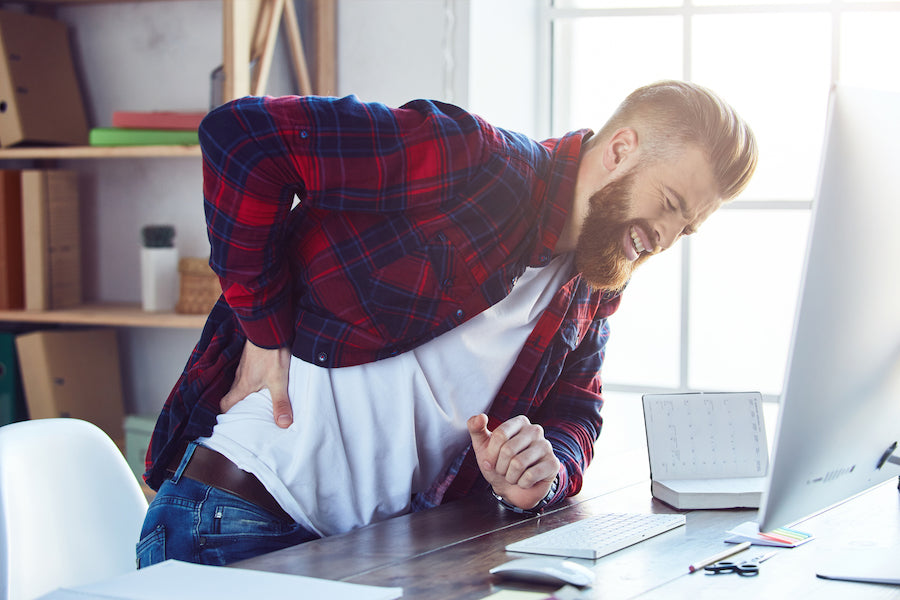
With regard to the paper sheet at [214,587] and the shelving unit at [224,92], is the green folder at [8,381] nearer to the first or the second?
the shelving unit at [224,92]

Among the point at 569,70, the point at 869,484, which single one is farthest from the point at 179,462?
the point at 569,70

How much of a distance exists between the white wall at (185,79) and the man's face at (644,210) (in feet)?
3.16

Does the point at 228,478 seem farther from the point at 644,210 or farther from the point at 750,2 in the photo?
the point at 750,2

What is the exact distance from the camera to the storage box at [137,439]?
8.05ft

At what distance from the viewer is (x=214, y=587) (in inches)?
36.5

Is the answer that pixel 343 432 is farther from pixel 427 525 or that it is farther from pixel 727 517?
pixel 727 517

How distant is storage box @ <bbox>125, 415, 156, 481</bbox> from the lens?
2.45m

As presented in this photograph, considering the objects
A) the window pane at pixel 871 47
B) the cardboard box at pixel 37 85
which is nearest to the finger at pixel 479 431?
the window pane at pixel 871 47

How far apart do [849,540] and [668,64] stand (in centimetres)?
154

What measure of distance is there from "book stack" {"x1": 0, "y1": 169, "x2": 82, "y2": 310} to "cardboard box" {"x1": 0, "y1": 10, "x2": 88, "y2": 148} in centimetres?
12

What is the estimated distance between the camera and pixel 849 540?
47.2 inches

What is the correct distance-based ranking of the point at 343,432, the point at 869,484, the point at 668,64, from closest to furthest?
the point at 869,484, the point at 343,432, the point at 668,64

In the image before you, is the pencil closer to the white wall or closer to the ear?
the ear

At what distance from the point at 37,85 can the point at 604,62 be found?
1508 millimetres
